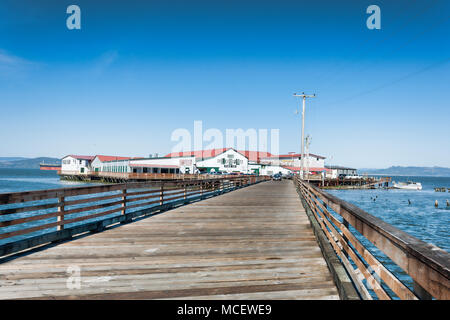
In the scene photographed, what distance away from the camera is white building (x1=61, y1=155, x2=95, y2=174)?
89.3m

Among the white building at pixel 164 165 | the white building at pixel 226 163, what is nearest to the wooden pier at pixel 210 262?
the white building at pixel 164 165

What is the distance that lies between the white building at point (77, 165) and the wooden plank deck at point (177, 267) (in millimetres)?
88892

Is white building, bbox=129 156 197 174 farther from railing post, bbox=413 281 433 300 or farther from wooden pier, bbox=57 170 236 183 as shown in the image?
railing post, bbox=413 281 433 300

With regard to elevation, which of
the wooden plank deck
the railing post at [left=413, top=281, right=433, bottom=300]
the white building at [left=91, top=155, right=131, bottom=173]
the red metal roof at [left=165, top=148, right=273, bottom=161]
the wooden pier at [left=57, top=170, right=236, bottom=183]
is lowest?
the wooden pier at [left=57, top=170, right=236, bottom=183]

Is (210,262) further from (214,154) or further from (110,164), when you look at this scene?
(110,164)

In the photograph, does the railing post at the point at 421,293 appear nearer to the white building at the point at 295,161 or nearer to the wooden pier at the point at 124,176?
the wooden pier at the point at 124,176

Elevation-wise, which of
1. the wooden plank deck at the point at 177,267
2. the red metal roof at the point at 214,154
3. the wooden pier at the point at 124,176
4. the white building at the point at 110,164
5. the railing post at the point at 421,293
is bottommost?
the wooden pier at the point at 124,176

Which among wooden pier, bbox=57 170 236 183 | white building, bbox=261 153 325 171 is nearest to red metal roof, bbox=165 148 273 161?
white building, bbox=261 153 325 171

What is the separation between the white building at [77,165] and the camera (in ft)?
293

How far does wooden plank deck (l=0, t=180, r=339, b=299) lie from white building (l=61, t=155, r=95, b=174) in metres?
88.9

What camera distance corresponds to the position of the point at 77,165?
90938 millimetres

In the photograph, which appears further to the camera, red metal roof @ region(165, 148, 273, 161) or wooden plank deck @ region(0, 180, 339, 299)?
red metal roof @ region(165, 148, 273, 161)

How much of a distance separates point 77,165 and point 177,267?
94865mm
